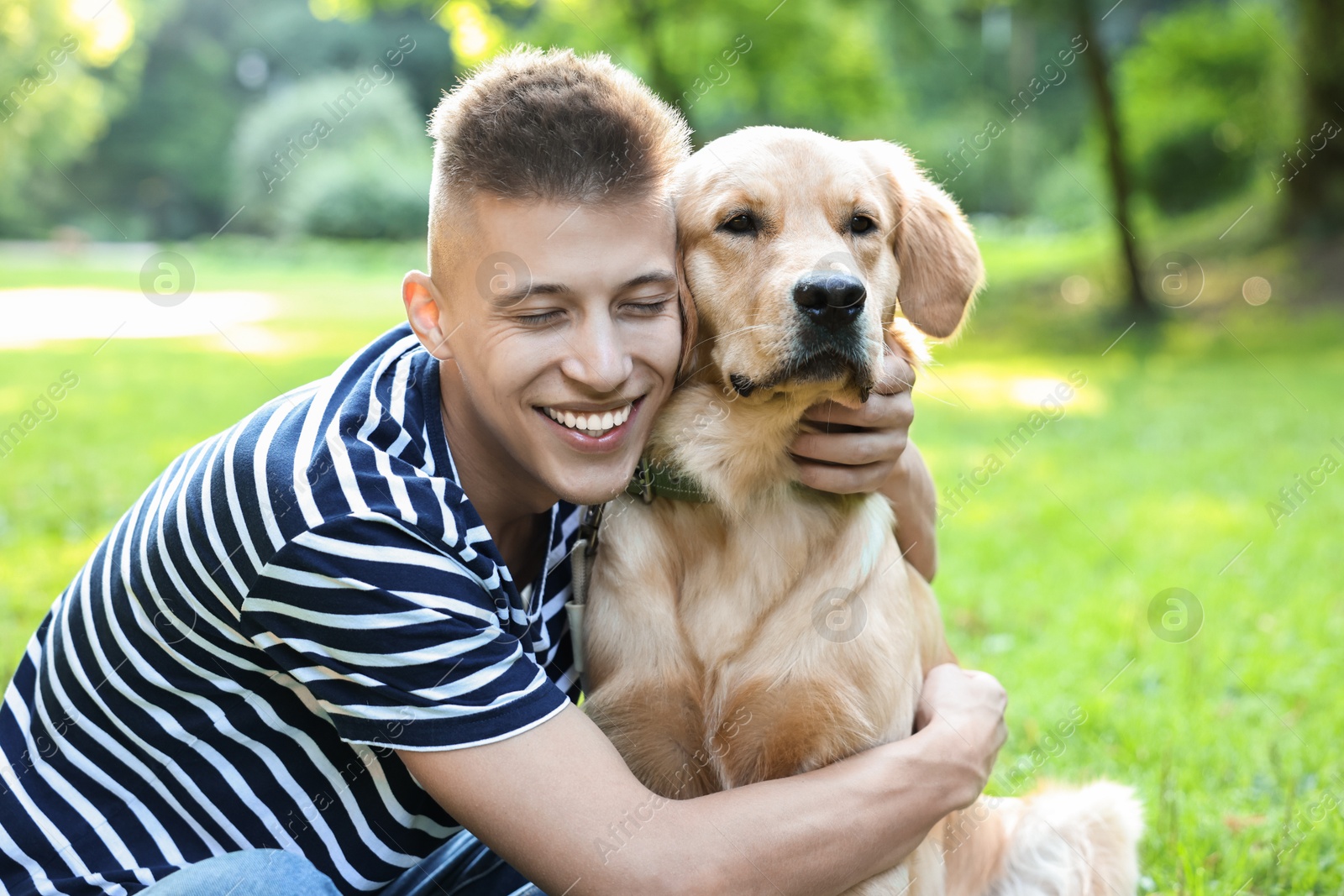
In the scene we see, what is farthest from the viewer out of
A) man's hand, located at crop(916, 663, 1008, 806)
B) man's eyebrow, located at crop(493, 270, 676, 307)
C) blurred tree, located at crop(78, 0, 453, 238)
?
blurred tree, located at crop(78, 0, 453, 238)

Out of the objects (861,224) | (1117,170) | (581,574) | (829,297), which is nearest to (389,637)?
(581,574)

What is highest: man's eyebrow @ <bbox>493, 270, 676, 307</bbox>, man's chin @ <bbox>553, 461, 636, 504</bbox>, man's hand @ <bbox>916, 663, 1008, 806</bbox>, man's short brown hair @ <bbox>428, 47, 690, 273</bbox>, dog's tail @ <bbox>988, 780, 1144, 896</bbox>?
man's short brown hair @ <bbox>428, 47, 690, 273</bbox>

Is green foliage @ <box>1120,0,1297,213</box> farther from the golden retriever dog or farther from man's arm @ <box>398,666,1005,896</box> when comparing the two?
man's arm @ <box>398,666,1005,896</box>

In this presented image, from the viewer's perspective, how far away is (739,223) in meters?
2.38

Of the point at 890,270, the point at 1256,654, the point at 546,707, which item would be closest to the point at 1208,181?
the point at 1256,654

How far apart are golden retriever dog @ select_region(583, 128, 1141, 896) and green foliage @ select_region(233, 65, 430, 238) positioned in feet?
80.2

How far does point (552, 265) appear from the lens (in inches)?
73.3

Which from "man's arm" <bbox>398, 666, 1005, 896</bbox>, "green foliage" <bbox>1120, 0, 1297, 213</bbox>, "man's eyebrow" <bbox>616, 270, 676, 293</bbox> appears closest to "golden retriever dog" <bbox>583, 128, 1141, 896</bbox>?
"man's arm" <bbox>398, 666, 1005, 896</bbox>

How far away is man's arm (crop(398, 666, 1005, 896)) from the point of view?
66.0 inches

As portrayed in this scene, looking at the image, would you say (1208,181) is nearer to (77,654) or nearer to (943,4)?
(943,4)

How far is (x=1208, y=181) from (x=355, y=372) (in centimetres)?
2061

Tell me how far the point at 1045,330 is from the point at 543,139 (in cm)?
1359

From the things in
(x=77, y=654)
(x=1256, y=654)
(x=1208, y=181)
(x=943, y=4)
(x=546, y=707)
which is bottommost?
(x=1256, y=654)

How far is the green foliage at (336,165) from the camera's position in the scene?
30.0 metres
